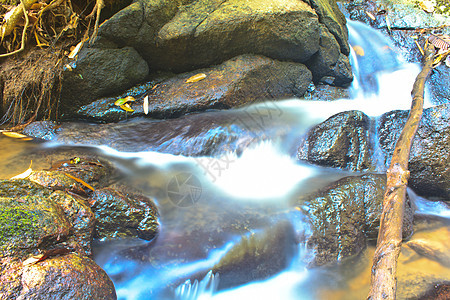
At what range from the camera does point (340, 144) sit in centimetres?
355

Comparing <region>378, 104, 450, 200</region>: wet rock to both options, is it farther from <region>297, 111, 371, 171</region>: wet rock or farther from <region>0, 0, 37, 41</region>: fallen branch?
<region>0, 0, 37, 41</region>: fallen branch

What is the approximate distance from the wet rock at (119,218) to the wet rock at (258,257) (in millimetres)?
751

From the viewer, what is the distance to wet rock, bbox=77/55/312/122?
434 cm

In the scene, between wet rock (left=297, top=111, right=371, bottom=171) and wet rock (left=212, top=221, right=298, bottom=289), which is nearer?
wet rock (left=212, top=221, right=298, bottom=289)

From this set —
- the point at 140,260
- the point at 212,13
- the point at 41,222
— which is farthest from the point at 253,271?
the point at 212,13

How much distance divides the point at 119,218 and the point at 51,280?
0.99 m

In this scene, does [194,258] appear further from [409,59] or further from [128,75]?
[409,59]

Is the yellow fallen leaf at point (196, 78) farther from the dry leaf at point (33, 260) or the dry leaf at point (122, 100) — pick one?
the dry leaf at point (33, 260)

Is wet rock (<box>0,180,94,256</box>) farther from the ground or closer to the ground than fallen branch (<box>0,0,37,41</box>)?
closer to the ground

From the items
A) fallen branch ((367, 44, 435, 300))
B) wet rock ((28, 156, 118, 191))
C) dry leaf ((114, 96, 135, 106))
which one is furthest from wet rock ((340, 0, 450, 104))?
wet rock ((28, 156, 118, 191))

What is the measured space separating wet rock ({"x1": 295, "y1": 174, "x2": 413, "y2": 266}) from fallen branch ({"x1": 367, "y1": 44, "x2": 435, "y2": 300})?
406 millimetres

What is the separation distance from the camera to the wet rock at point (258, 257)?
248 cm

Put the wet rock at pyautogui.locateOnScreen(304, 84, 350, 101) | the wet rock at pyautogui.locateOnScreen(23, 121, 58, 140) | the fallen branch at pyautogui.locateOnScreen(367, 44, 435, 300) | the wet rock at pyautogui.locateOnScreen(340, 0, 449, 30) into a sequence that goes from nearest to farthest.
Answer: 1. the fallen branch at pyautogui.locateOnScreen(367, 44, 435, 300)
2. the wet rock at pyautogui.locateOnScreen(23, 121, 58, 140)
3. the wet rock at pyautogui.locateOnScreen(304, 84, 350, 101)
4. the wet rock at pyautogui.locateOnScreen(340, 0, 449, 30)

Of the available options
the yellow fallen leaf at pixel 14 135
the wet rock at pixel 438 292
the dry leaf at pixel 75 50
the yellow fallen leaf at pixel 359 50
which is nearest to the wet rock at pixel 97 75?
the dry leaf at pixel 75 50
